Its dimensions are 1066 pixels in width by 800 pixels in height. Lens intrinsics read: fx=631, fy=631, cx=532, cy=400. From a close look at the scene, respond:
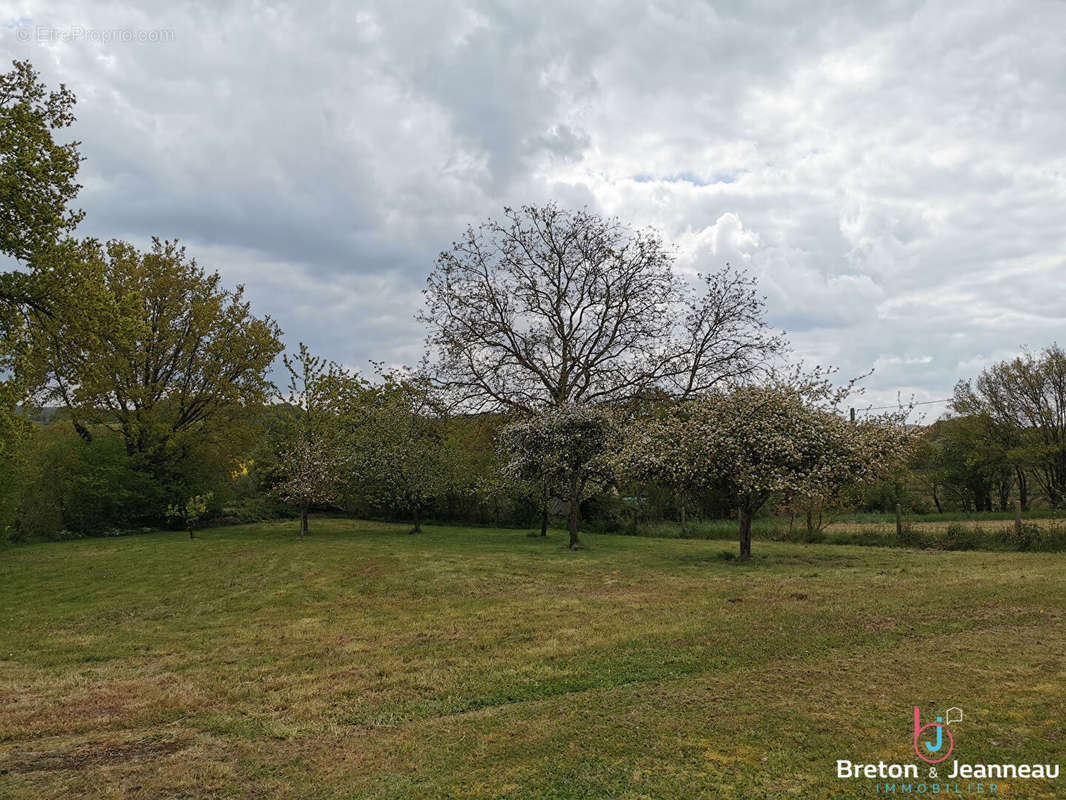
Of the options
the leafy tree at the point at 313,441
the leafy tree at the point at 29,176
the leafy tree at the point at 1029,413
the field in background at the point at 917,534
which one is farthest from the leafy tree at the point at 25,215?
the leafy tree at the point at 1029,413

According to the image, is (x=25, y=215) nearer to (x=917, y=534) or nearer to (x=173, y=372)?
(x=173, y=372)

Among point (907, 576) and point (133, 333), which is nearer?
point (907, 576)

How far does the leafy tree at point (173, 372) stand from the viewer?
27000 mm

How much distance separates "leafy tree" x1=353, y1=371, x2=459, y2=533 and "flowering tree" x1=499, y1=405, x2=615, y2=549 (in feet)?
21.1

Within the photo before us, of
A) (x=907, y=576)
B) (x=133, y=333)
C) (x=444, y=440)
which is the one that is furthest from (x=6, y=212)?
(x=907, y=576)

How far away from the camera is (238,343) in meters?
29.8

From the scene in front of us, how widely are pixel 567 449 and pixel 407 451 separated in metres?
8.92

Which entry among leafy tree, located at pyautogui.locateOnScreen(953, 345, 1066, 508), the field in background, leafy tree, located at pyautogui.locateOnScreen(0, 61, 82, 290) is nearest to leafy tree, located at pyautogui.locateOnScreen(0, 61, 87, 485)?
leafy tree, located at pyautogui.locateOnScreen(0, 61, 82, 290)

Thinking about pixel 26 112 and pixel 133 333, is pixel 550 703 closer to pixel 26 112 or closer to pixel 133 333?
pixel 133 333

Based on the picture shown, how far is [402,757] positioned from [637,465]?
474 inches

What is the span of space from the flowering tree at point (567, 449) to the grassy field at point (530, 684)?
615 cm

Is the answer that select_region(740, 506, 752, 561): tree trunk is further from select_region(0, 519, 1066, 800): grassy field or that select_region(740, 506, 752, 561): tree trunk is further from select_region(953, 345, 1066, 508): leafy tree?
select_region(953, 345, 1066, 508): leafy tree

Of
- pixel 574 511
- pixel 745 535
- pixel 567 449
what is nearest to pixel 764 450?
pixel 745 535

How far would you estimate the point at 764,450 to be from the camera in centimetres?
1480
